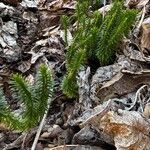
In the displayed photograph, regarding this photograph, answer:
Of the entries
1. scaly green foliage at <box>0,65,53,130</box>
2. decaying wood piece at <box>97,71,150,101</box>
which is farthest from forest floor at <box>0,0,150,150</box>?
scaly green foliage at <box>0,65,53,130</box>

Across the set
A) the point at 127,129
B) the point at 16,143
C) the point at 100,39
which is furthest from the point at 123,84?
A: the point at 16,143

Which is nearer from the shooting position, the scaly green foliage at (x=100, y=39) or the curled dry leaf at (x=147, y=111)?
the curled dry leaf at (x=147, y=111)

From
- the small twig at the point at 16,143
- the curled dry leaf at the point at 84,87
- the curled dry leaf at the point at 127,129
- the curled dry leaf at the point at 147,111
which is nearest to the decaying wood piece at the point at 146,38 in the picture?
the curled dry leaf at the point at 84,87

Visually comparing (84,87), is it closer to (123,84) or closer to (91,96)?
(91,96)

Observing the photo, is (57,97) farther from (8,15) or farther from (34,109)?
(8,15)

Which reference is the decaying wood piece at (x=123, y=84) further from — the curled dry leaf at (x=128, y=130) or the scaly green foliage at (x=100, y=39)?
the curled dry leaf at (x=128, y=130)

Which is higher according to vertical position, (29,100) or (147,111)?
(29,100)
